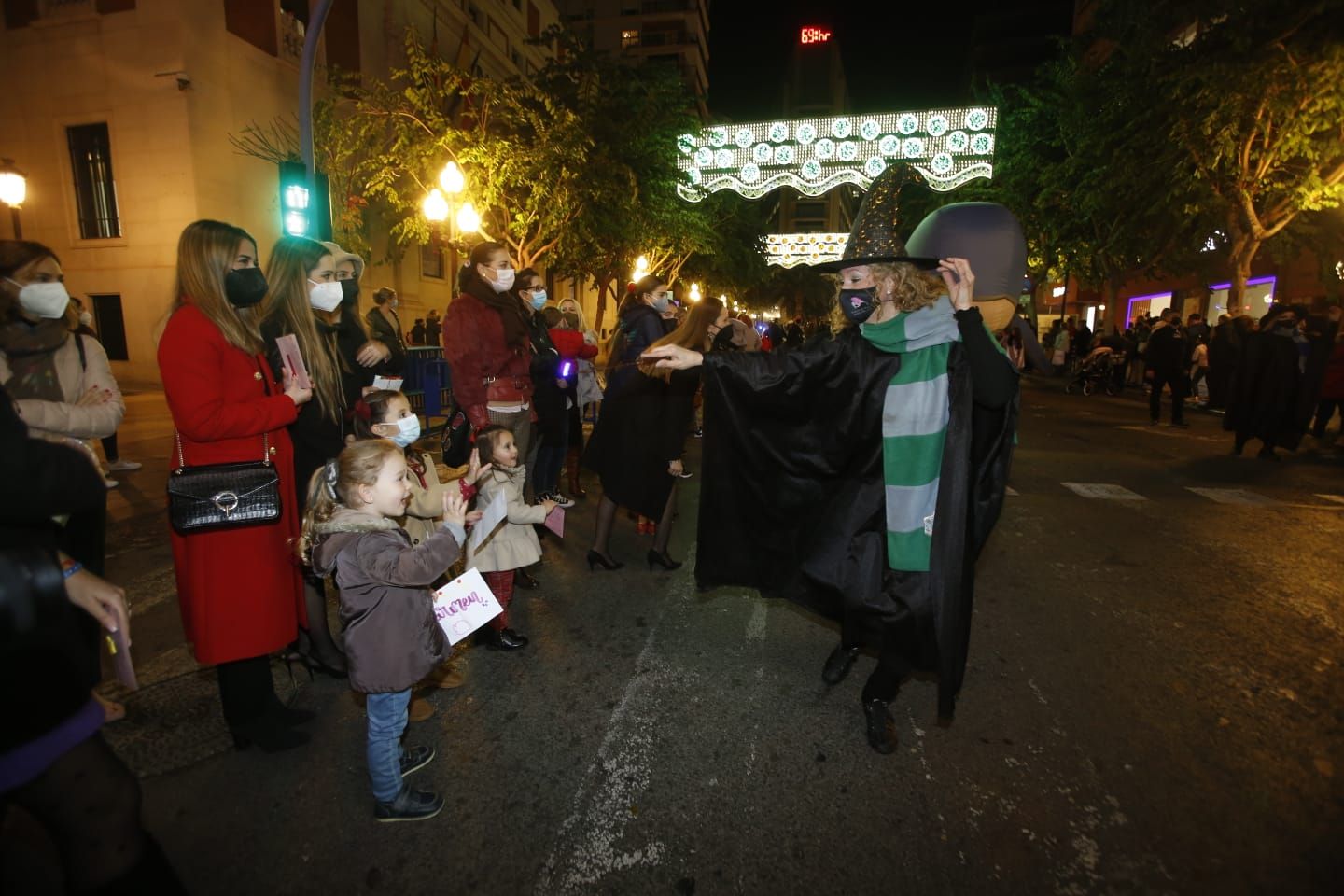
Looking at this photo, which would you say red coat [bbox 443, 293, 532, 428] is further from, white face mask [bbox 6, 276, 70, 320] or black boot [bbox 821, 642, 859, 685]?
black boot [bbox 821, 642, 859, 685]

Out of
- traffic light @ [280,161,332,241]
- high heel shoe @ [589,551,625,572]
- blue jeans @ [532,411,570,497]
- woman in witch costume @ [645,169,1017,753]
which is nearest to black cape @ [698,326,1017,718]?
woman in witch costume @ [645,169,1017,753]

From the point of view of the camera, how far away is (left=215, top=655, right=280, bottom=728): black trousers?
2.76 meters

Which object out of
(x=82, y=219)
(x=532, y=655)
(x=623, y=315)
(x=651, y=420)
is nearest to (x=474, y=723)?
(x=532, y=655)

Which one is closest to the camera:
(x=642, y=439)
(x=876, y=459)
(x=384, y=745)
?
(x=384, y=745)

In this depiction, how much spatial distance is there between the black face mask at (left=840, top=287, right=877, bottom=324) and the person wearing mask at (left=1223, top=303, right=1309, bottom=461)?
33.4 ft

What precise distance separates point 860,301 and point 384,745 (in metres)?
2.54

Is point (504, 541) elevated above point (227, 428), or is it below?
below

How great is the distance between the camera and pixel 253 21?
18766 millimetres

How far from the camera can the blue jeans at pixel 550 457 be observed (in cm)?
573

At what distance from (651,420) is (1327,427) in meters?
15.1

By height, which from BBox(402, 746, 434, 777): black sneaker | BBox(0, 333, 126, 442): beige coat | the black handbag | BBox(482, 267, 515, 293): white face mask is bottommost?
BBox(402, 746, 434, 777): black sneaker

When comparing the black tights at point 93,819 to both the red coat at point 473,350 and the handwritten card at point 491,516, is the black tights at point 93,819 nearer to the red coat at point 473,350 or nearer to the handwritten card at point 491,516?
the handwritten card at point 491,516

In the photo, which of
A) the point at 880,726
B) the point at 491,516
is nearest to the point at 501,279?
the point at 491,516

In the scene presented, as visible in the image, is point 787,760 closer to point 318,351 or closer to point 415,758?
point 415,758
